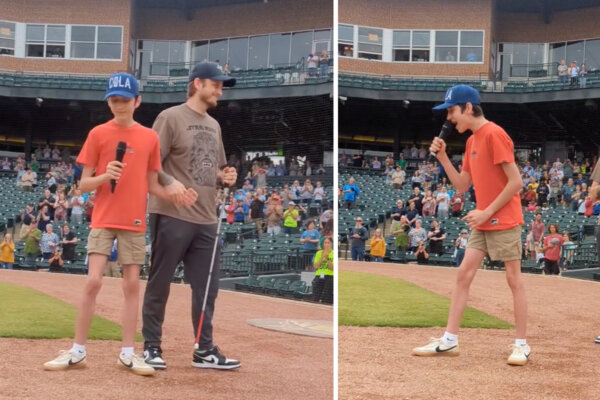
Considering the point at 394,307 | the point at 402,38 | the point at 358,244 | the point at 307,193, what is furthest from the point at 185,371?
the point at 402,38

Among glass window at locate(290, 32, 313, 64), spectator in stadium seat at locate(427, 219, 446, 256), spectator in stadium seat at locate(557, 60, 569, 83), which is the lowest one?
spectator in stadium seat at locate(427, 219, 446, 256)

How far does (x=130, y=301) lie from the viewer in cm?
303

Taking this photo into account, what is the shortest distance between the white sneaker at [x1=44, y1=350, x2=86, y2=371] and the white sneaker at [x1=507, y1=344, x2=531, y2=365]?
73.1 inches

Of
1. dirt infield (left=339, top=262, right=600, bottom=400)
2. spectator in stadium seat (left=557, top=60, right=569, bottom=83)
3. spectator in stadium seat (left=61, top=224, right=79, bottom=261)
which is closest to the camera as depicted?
dirt infield (left=339, top=262, right=600, bottom=400)

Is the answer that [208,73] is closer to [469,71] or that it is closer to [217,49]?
[217,49]

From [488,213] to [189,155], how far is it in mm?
1360

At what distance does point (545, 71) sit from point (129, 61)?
13.3 meters

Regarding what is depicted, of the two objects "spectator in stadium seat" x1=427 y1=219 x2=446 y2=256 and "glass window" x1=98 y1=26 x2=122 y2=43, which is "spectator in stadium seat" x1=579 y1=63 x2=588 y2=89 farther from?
"glass window" x1=98 y1=26 x2=122 y2=43

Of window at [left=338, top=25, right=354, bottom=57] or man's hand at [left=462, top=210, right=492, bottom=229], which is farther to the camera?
window at [left=338, top=25, right=354, bottom=57]

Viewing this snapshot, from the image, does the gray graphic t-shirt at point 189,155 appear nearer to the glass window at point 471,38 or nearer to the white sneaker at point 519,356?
the white sneaker at point 519,356

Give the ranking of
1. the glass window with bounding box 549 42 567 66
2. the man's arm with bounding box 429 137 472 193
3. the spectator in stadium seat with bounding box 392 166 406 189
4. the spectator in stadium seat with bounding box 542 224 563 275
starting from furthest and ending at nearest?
the glass window with bounding box 549 42 567 66, the spectator in stadium seat with bounding box 392 166 406 189, the spectator in stadium seat with bounding box 542 224 563 275, the man's arm with bounding box 429 137 472 193

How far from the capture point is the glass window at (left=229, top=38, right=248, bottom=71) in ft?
43.4

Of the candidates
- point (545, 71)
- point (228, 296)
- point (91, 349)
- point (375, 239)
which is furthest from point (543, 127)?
point (91, 349)

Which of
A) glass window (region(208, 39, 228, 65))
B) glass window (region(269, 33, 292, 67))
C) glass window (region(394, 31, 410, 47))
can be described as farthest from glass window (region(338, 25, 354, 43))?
glass window (region(208, 39, 228, 65))
